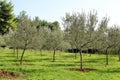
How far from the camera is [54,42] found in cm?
5934

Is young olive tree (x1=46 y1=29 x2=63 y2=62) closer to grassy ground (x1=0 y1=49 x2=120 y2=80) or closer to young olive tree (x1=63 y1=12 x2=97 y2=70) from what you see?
grassy ground (x1=0 y1=49 x2=120 y2=80)

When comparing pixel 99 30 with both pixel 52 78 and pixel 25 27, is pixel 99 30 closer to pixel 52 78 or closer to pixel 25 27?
pixel 25 27

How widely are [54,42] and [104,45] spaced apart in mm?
12335

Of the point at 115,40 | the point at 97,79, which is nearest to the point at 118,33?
the point at 115,40

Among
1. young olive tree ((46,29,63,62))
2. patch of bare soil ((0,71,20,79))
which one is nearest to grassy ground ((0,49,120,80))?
patch of bare soil ((0,71,20,79))

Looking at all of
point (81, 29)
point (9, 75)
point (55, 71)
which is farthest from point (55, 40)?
point (9, 75)

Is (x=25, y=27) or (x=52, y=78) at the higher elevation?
(x=25, y=27)

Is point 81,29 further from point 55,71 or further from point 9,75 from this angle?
point 9,75

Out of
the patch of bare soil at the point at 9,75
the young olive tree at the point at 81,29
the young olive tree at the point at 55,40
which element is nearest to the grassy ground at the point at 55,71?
the patch of bare soil at the point at 9,75

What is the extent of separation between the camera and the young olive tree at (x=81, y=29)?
3978 cm

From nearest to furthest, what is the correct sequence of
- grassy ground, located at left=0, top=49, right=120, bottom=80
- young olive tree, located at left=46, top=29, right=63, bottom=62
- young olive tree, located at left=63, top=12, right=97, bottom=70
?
grassy ground, located at left=0, top=49, right=120, bottom=80, young olive tree, located at left=63, top=12, right=97, bottom=70, young olive tree, located at left=46, top=29, right=63, bottom=62

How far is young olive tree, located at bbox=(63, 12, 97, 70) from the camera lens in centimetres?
3978

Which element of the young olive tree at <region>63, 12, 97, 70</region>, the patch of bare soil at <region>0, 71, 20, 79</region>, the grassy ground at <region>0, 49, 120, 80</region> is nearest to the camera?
the patch of bare soil at <region>0, 71, 20, 79</region>

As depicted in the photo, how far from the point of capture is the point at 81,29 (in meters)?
39.9
